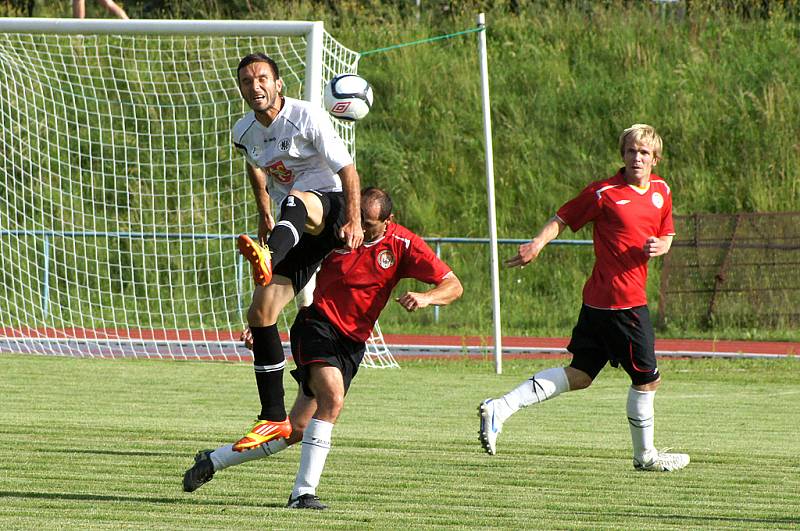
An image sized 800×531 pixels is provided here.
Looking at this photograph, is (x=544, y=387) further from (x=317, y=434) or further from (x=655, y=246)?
(x=317, y=434)

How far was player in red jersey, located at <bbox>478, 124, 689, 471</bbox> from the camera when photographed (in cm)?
716

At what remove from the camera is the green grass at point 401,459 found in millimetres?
5527

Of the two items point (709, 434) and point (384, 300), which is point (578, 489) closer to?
point (384, 300)

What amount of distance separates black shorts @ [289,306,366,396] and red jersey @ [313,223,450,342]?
0.05 metres

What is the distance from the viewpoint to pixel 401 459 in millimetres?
7410

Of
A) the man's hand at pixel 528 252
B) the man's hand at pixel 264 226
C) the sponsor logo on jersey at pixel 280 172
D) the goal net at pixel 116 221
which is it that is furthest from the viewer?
the goal net at pixel 116 221

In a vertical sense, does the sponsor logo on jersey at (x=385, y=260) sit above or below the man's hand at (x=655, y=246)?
above

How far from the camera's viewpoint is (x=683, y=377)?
1400cm

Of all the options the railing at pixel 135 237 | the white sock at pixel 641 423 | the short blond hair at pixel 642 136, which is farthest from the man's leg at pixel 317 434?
the railing at pixel 135 237

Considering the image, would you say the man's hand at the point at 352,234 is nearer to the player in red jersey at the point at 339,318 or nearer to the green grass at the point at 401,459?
the player in red jersey at the point at 339,318

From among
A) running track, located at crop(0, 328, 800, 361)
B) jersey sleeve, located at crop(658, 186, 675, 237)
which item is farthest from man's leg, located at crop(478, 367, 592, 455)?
running track, located at crop(0, 328, 800, 361)

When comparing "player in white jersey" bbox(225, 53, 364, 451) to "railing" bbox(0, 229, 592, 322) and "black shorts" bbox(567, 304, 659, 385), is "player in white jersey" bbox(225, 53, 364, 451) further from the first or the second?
"railing" bbox(0, 229, 592, 322)

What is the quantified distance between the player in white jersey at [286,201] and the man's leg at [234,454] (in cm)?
9

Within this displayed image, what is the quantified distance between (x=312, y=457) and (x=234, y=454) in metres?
0.52
